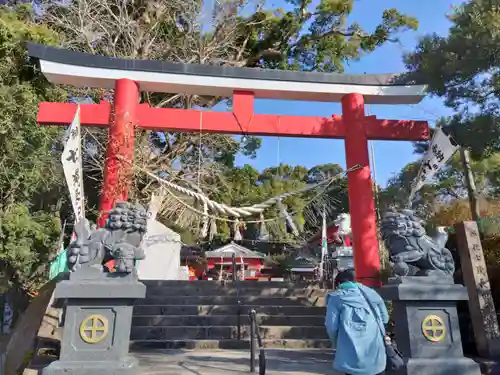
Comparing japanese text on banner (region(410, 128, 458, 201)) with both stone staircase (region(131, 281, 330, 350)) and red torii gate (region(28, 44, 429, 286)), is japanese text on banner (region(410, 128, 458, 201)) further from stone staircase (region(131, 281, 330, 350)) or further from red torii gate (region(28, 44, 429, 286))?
stone staircase (region(131, 281, 330, 350))

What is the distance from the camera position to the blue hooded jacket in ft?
8.96

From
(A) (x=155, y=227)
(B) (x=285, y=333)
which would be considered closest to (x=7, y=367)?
(B) (x=285, y=333)

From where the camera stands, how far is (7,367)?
473cm

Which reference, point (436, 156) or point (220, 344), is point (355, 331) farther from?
point (436, 156)

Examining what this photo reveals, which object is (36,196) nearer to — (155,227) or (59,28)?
(155,227)

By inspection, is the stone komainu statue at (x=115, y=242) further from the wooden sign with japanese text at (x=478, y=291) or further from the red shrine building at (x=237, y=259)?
the red shrine building at (x=237, y=259)

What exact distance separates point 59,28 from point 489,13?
12.2 metres

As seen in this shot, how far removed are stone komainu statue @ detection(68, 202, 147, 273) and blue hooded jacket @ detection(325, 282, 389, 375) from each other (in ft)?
7.64

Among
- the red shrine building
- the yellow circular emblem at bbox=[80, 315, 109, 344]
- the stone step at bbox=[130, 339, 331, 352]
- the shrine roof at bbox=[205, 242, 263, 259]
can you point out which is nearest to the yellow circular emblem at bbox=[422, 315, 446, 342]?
the stone step at bbox=[130, 339, 331, 352]

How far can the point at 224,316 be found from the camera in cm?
712

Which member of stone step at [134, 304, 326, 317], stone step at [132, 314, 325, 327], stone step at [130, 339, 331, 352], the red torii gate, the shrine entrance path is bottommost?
the shrine entrance path

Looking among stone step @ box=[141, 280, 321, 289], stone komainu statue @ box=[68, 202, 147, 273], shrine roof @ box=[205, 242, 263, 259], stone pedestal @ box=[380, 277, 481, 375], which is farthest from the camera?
shrine roof @ box=[205, 242, 263, 259]

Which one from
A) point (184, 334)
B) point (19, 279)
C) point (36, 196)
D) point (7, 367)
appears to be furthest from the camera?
point (36, 196)

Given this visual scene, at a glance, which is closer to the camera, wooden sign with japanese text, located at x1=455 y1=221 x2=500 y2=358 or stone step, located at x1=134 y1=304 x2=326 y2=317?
wooden sign with japanese text, located at x1=455 y1=221 x2=500 y2=358
